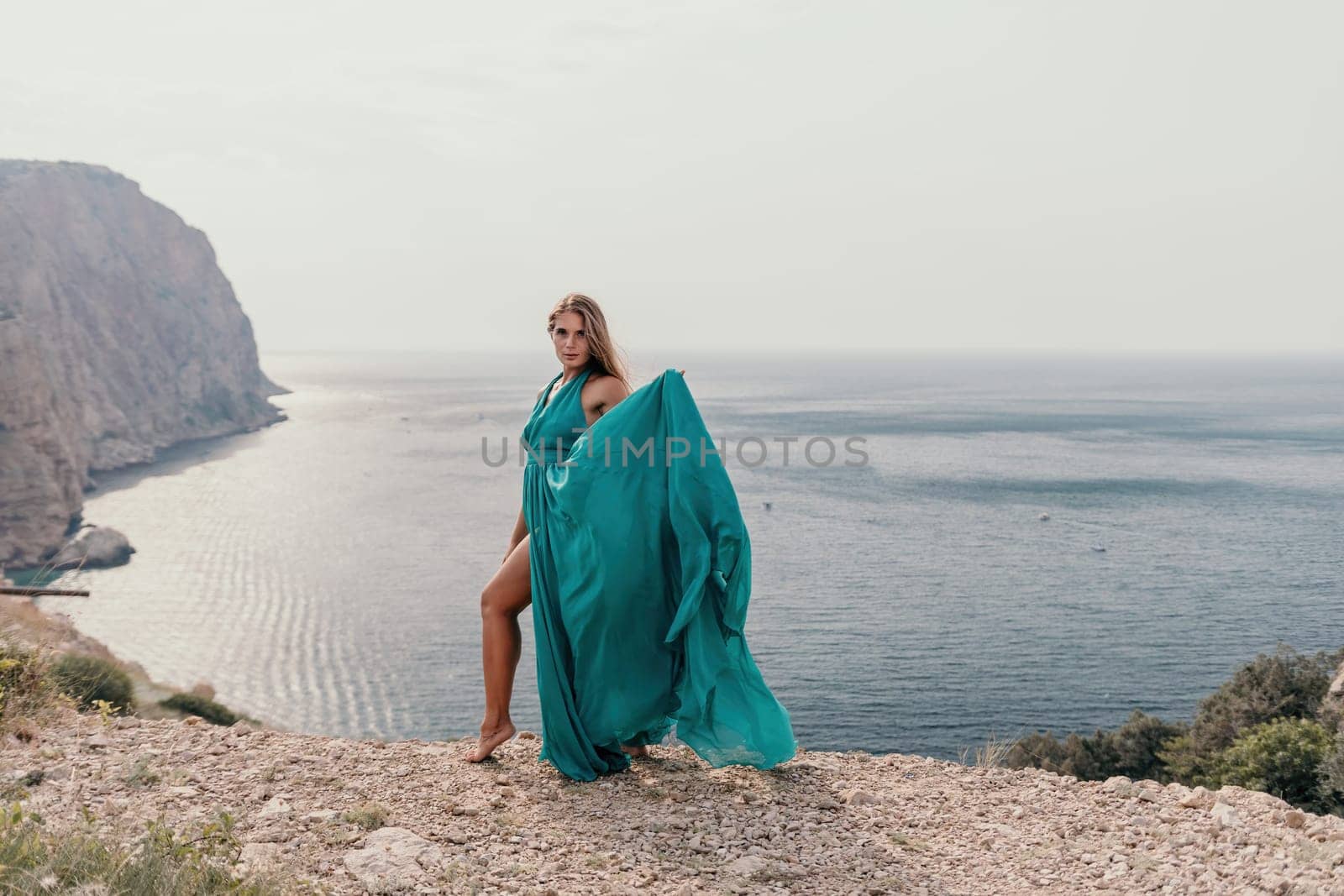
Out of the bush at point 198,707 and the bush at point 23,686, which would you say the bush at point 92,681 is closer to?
the bush at point 23,686

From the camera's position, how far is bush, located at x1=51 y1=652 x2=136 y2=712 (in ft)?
20.8

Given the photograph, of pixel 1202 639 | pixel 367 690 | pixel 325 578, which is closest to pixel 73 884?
pixel 367 690

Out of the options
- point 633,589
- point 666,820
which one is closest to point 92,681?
point 633,589

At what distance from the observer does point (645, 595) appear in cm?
459

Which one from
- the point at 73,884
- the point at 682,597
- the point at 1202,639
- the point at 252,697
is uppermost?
the point at 682,597

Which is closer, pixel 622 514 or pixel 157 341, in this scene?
pixel 622 514

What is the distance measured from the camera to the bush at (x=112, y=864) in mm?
2902

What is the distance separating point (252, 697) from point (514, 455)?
53878mm

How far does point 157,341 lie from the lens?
96750 millimetres

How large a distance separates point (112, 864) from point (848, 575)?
156 ft

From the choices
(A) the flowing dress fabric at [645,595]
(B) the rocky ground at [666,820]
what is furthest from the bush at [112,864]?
(A) the flowing dress fabric at [645,595]

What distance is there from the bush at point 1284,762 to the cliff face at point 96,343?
55638mm

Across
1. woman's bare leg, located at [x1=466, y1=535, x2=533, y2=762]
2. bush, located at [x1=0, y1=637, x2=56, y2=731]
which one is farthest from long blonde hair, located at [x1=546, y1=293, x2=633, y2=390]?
bush, located at [x1=0, y1=637, x2=56, y2=731]

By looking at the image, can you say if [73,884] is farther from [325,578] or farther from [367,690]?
[325,578]
